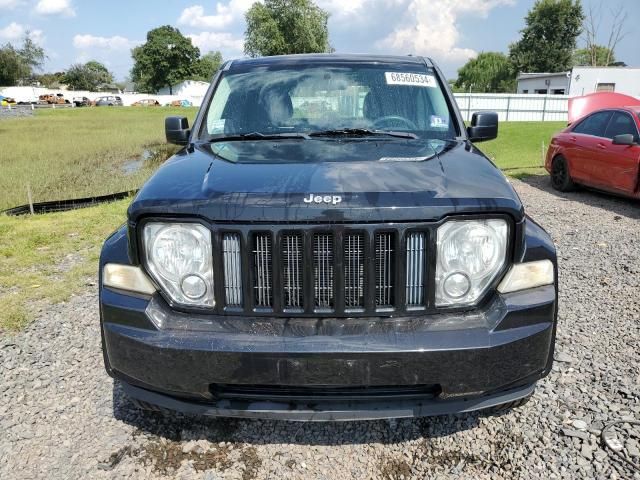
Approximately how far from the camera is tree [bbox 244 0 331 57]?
194 ft

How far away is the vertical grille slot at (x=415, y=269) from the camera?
2.08 m

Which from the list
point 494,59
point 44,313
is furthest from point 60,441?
point 494,59

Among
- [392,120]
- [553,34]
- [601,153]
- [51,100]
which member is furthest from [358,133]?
[51,100]

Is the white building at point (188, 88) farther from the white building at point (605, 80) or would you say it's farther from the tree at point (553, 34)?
the white building at point (605, 80)

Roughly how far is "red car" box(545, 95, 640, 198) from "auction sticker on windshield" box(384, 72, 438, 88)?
573cm

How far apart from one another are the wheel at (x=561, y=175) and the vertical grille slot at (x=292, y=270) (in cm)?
891

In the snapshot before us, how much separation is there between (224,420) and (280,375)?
0.91 metres

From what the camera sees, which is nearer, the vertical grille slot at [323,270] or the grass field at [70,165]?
the vertical grille slot at [323,270]

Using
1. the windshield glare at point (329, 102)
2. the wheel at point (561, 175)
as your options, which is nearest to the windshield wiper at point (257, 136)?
the windshield glare at point (329, 102)

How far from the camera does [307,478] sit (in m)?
2.35

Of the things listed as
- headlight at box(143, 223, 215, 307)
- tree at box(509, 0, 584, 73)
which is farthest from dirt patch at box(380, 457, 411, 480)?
tree at box(509, 0, 584, 73)

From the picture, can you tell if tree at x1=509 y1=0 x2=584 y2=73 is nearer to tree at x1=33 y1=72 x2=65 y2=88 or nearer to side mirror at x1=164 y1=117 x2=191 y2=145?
side mirror at x1=164 y1=117 x2=191 y2=145

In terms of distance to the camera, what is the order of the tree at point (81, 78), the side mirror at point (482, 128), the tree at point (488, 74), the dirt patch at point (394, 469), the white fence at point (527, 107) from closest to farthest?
the dirt patch at point (394, 469)
the side mirror at point (482, 128)
the white fence at point (527, 107)
the tree at point (488, 74)
the tree at point (81, 78)

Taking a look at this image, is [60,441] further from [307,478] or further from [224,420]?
[307,478]
